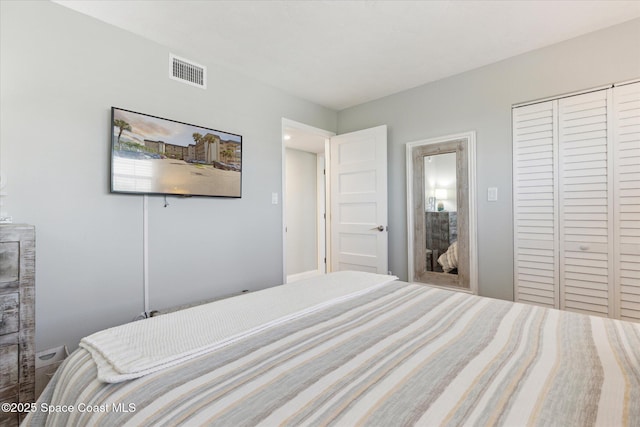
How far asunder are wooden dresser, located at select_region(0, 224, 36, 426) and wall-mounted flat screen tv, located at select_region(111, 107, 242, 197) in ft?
2.29

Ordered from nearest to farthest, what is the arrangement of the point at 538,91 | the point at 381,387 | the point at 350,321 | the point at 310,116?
the point at 381,387
the point at 350,321
the point at 538,91
the point at 310,116

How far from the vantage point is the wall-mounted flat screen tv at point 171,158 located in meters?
2.14

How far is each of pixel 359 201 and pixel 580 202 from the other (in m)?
2.00

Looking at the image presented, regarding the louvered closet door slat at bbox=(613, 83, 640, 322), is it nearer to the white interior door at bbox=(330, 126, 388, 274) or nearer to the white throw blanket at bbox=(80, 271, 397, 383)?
the white interior door at bbox=(330, 126, 388, 274)

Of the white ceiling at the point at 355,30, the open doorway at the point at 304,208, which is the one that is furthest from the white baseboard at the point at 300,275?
the white ceiling at the point at 355,30

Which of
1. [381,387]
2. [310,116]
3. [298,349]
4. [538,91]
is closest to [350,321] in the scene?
[298,349]

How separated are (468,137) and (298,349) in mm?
2718

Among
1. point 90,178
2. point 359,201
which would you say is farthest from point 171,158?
point 359,201

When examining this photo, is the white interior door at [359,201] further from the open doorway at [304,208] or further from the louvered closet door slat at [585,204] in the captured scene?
the louvered closet door slat at [585,204]

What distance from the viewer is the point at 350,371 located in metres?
0.80

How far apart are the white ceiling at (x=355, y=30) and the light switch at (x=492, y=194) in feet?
3.81

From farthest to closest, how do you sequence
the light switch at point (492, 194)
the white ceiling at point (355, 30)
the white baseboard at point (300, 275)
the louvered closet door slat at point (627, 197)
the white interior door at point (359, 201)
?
the white baseboard at point (300, 275) → the white interior door at point (359, 201) → the light switch at point (492, 194) → the louvered closet door slat at point (627, 197) → the white ceiling at point (355, 30)

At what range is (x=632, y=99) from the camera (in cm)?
215

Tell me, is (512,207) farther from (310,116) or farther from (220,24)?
(220,24)
